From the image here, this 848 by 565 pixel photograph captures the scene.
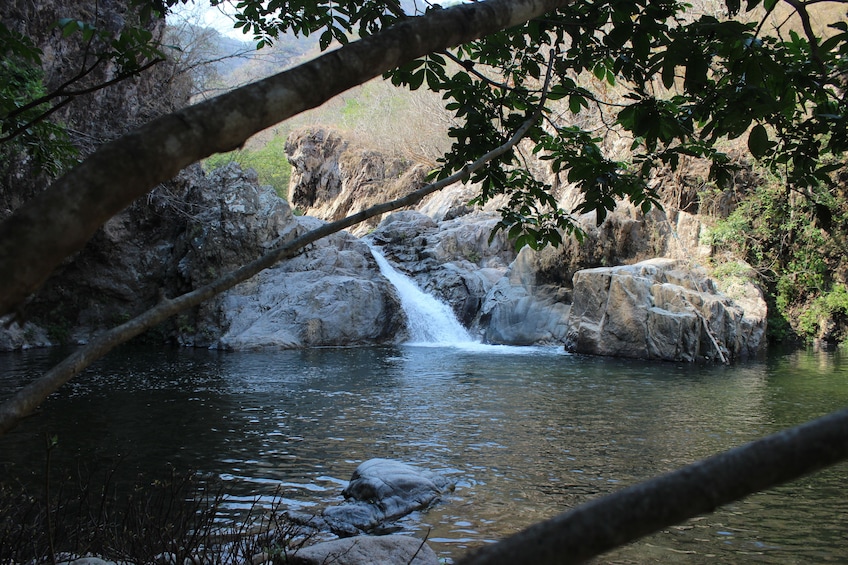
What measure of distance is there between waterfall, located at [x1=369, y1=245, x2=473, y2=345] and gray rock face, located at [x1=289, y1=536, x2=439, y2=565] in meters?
15.5

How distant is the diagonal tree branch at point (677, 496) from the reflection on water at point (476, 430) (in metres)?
2.80

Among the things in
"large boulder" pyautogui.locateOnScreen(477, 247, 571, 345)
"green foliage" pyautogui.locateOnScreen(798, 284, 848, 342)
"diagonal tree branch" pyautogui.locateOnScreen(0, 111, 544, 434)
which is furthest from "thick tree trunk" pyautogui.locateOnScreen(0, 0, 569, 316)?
"green foliage" pyautogui.locateOnScreen(798, 284, 848, 342)

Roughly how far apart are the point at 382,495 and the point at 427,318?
49.5ft

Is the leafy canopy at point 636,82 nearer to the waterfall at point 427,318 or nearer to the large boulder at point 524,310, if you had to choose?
the large boulder at point 524,310

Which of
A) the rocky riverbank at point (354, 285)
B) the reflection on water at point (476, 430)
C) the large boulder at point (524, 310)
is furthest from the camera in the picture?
the large boulder at point (524, 310)

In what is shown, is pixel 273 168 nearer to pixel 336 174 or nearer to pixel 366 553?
pixel 336 174

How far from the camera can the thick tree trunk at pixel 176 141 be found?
1078 mm

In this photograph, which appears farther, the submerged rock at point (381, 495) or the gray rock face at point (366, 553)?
the submerged rock at point (381, 495)

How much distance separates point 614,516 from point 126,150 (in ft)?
3.30

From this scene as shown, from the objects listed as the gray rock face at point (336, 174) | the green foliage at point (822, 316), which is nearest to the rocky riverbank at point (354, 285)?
the green foliage at point (822, 316)

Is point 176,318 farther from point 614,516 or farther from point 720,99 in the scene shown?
Result: point 614,516

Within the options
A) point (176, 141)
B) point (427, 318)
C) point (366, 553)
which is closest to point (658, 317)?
point (427, 318)

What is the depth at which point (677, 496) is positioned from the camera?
2.94 feet

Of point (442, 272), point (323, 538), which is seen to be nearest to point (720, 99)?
point (323, 538)
